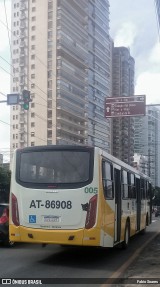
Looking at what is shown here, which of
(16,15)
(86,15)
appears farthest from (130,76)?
(16,15)

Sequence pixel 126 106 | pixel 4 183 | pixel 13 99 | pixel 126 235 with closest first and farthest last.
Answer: pixel 126 235 < pixel 13 99 < pixel 126 106 < pixel 4 183

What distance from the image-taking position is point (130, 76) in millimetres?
82688

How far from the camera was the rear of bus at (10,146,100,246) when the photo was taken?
1032 cm

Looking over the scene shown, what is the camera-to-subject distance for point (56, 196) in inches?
414

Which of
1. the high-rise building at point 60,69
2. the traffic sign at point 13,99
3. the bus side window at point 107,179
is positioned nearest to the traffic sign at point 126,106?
the traffic sign at point 13,99

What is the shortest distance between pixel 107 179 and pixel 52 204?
1.64 meters

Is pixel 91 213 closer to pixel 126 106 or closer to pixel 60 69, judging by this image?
pixel 126 106

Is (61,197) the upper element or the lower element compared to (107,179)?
lower

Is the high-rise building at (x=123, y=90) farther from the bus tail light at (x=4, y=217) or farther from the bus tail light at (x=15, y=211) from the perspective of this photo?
the bus tail light at (x=15, y=211)

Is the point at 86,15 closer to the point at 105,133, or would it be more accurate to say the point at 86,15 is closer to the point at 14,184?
the point at 105,133

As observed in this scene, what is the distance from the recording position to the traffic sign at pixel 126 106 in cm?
2547

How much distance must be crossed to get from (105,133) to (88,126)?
5302 millimetres

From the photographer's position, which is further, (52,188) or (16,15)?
(16,15)

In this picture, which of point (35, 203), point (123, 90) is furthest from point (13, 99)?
point (123, 90)
